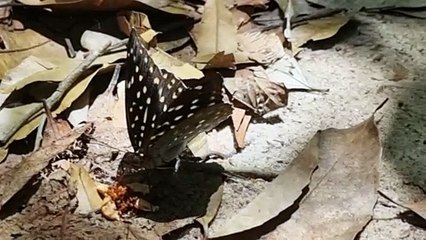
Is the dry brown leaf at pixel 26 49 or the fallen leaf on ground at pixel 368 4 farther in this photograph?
the fallen leaf on ground at pixel 368 4

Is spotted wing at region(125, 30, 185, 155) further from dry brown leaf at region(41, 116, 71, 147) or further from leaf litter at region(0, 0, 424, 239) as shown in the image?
dry brown leaf at region(41, 116, 71, 147)

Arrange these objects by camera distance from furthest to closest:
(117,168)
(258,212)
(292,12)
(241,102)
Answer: (292,12), (241,102), (117,168), (258,212)

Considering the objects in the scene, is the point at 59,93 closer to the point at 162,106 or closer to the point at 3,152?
the point at 3,152

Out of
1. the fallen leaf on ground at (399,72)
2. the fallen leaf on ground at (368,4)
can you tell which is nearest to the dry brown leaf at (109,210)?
the fallen leaf on ground at (399,72)

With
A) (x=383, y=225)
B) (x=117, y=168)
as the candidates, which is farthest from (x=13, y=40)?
(x=383, y=225)

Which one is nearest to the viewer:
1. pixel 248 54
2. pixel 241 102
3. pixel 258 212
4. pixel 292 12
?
pixel 258 212

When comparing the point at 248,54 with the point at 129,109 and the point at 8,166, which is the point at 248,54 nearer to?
the point at 129,109

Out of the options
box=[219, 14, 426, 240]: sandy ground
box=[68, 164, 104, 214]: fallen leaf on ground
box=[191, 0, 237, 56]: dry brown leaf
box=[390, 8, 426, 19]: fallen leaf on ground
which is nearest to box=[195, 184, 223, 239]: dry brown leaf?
box=[219, 14, 426, 240]: sandy ground

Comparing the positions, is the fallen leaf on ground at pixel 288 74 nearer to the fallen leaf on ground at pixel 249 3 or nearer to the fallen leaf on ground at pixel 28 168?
the fallen leaf on ground at pixel 249 3
